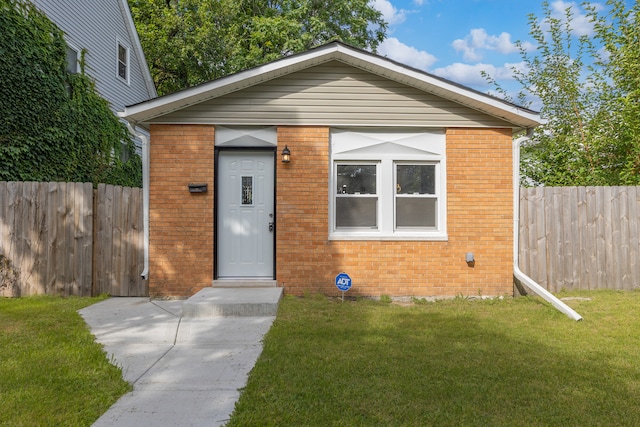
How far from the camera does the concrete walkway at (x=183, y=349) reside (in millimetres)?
3096

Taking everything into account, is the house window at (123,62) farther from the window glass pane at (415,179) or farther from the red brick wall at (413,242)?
the window glass pane at (415,179)

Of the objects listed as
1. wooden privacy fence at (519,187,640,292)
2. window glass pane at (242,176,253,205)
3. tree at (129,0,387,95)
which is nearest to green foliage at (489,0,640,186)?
wooden privacy fence at (519,187,640,292)

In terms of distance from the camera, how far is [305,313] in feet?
19.0

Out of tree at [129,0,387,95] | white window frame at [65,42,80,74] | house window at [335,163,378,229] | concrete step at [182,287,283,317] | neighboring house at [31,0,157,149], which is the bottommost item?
concrete step at [182,287,283,317]

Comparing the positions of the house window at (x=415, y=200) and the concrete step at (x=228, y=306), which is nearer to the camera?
the concrete step at (x=228, y=306)

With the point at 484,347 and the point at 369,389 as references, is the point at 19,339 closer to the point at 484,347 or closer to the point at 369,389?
the point at 369,389

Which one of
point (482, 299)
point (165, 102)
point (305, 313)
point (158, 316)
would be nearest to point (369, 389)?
point (305, 313)

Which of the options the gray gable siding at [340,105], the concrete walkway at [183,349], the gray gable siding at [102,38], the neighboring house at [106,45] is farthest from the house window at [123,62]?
the concrete walkway at [183,349]

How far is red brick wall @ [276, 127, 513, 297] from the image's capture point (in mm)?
7004

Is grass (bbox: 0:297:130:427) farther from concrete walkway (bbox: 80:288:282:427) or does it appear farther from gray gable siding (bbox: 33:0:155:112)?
gray gable siding (bbox: 33:0:155:112)

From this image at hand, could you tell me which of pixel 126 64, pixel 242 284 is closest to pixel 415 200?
pixel 242 284

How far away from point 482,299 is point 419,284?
1.10 m

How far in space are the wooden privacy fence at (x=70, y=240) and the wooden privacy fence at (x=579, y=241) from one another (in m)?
6.98

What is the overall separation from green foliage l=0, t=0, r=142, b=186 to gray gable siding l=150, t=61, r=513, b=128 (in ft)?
14.8
